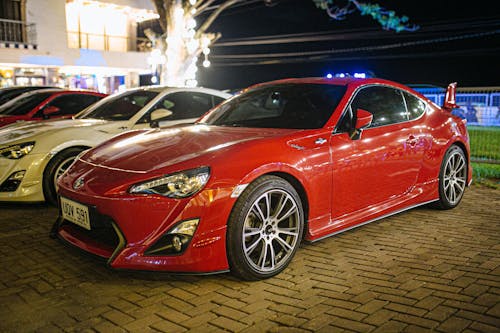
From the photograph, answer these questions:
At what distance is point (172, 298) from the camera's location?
3.38 meters

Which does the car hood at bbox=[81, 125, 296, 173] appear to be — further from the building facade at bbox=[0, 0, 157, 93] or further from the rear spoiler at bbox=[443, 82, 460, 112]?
the building facade at bbox=[0, 0, 157, 93]

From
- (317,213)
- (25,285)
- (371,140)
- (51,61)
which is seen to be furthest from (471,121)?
(51,61)

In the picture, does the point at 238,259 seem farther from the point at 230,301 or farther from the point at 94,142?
the point at 94,142

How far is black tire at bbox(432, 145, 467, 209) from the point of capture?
5.52 m

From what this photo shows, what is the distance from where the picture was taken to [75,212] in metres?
3.73

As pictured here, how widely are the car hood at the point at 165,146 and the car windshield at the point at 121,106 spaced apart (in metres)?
2.24

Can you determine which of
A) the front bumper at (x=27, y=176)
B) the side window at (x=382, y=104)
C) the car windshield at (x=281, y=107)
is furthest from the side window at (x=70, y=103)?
the side window at (x=382, y=104)

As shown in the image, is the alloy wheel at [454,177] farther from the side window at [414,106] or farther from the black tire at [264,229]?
the black tire at [264,229]

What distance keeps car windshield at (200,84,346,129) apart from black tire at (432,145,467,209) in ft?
5.90

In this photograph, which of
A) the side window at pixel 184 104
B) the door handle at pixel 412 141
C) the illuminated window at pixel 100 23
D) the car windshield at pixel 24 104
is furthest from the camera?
the illuminated window at pixel 100 23

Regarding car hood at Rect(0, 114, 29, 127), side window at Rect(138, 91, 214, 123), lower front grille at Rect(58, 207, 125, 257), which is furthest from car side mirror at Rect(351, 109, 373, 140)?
car hood at Rect(0, 114, 29, 127)

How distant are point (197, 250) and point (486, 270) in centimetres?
236

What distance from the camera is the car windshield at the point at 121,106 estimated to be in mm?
6852

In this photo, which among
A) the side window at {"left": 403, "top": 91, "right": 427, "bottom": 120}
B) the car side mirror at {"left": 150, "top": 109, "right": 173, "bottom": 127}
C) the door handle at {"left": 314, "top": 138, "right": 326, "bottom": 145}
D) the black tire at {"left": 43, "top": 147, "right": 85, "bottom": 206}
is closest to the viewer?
the door handle at {"left": 314, "top": 138, "right": 326, "bottom": 145}
